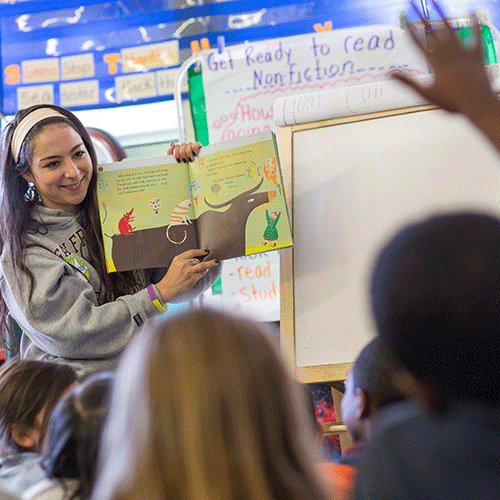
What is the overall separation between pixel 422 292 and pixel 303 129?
1.47m

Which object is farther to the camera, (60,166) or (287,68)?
(287,68)

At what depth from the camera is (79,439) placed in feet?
2.91

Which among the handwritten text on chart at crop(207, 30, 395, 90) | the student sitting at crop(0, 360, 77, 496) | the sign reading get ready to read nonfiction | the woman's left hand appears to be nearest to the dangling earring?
the woman's left hand

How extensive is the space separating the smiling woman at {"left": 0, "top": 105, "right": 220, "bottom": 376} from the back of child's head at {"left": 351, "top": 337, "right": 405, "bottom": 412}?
774 mm

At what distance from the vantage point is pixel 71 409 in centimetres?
90

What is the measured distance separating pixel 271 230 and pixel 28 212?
74 cm

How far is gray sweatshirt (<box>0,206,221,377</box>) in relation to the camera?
5.32 ft

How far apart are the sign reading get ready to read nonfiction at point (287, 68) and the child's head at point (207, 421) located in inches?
77.0

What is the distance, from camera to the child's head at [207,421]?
67cm

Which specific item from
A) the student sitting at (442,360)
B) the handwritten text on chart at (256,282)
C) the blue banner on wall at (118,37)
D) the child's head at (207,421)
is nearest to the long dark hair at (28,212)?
the handwritten text on chart at (256,282)

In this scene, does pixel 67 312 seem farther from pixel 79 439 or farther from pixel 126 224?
pixel 79 439

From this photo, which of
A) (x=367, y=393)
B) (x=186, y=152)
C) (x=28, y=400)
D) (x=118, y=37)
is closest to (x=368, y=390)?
(x=367, y=393)

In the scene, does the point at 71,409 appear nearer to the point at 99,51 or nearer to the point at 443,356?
the point at 443,356

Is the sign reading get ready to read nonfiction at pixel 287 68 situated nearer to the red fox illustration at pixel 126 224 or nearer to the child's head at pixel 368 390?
the red fox illustration at pixel 126 224
